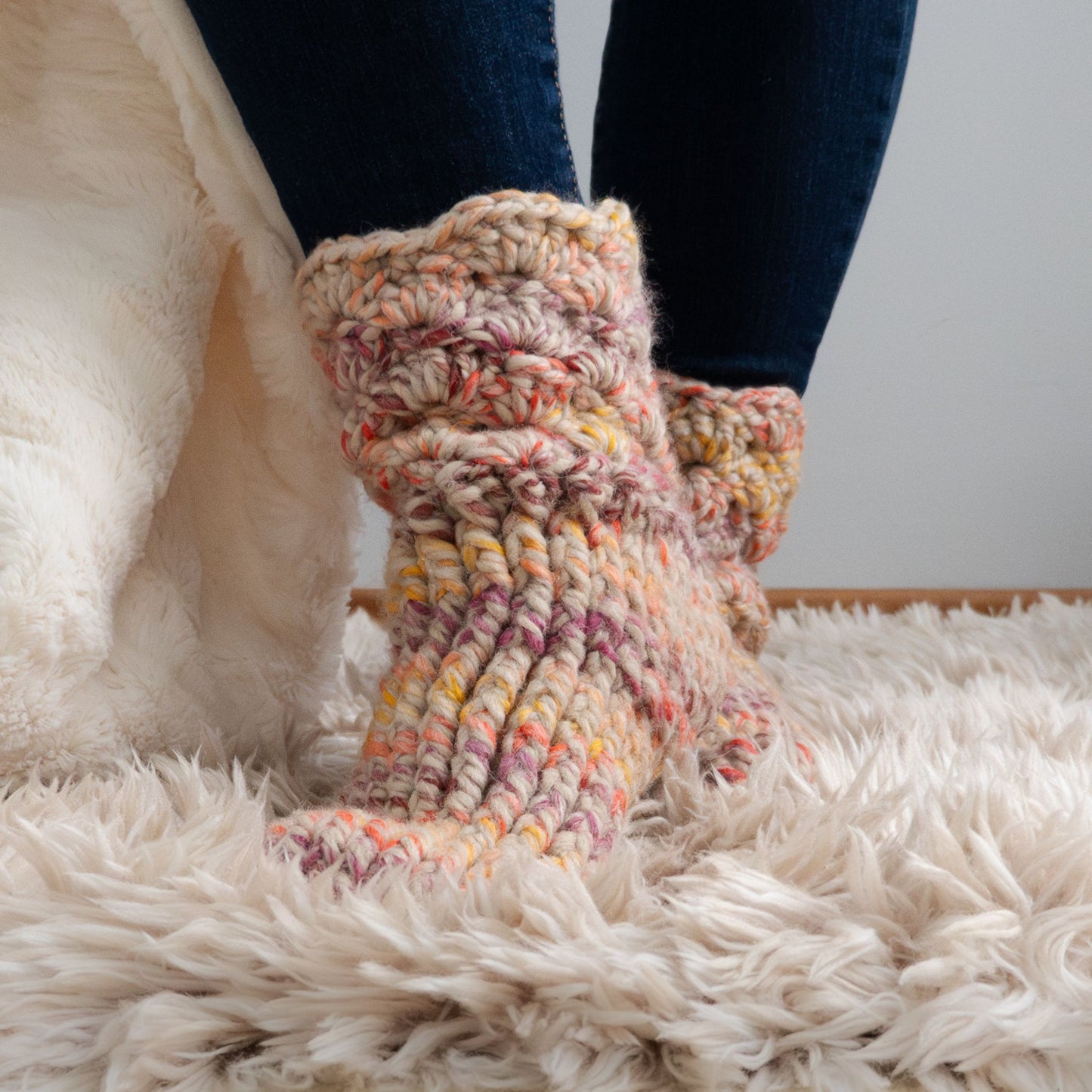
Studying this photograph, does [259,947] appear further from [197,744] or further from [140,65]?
[140,65]

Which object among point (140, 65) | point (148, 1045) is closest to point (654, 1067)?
point (148, 1045)

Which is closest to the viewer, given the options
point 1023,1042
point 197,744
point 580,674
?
point 1023,1042

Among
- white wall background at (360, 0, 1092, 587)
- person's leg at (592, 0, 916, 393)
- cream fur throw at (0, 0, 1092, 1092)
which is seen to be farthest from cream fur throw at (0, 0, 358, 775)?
white wall background at (360, 0, 1092, 587)

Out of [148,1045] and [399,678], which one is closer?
[148,1045]

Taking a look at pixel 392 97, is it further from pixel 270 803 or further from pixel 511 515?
pixel 270 803

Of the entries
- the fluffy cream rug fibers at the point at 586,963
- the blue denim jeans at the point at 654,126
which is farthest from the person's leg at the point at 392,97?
the fluffy cream rug fibers at the point at 586,963

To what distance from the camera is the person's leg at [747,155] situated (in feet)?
1.84

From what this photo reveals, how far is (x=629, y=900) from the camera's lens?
351 millimetres

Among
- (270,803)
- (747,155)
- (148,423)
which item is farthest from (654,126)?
(270,803)

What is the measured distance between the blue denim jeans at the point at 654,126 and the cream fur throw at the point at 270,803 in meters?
0.07

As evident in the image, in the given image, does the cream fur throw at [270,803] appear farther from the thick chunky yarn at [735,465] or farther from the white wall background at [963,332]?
the white wall background at [963,332]

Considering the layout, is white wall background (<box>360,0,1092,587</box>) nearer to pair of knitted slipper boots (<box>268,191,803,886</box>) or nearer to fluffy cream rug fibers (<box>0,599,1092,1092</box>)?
pair of knitted slipper boots (<box>268,191,803,886</box>)

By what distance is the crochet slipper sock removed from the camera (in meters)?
0.59

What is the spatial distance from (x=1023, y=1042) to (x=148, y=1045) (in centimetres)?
26
